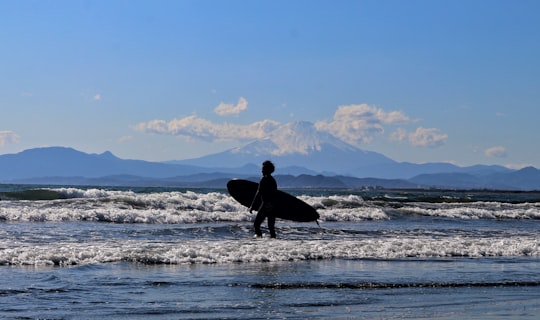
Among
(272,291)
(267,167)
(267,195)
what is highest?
(267,167)

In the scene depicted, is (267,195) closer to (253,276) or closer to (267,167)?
(267,167)

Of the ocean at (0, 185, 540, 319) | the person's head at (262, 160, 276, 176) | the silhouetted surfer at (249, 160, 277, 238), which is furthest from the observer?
the silhouetted surfer at (249, 160, 277, 238)

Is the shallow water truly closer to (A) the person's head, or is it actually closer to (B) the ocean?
(B) the ocean

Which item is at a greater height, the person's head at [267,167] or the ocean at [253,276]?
the person's head at [267,167]

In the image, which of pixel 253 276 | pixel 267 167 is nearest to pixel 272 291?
pixel 253 276

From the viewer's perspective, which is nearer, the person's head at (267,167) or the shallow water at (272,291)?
the shallow water at (272,291)

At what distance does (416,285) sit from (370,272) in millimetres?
1633

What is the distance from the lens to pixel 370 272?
1523cm

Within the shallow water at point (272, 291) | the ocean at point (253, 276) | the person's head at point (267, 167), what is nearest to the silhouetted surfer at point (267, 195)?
the person's head at point (267, 167)

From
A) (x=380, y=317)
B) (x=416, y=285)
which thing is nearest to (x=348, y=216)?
(x=416, y=285)

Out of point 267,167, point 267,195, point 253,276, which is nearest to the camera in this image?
point 253,276

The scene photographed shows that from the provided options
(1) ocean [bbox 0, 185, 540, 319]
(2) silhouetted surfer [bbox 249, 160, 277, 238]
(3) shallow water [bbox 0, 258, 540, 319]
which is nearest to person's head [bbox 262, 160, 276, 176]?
(2) silhouetted surfer [bbox 249, 160, 277, 238]

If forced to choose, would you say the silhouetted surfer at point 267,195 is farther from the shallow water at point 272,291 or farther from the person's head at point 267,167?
the shallow water at point 272,291

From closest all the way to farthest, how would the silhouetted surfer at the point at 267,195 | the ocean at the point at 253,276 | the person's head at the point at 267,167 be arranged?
1. the ocean at the point at 253,276
2. the person's head at the point at 267,167
3. the silhouetted surfer at the point at 267,195
